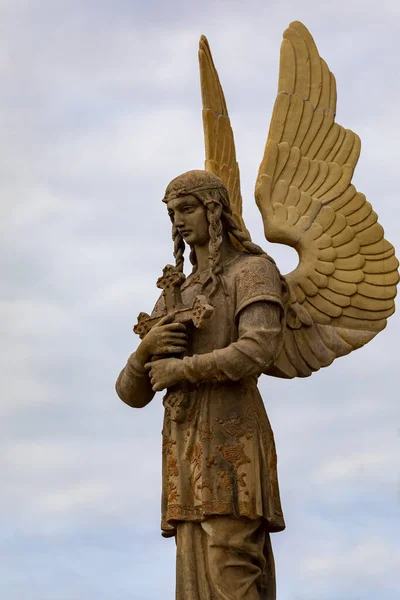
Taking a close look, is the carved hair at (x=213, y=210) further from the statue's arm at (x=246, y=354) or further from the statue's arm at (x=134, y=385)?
the statue's arm at (x=134, y=385)

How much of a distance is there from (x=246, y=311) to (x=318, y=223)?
1.40 meters

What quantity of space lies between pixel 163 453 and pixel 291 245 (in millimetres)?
1987

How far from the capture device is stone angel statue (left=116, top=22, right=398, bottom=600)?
15.7 meters

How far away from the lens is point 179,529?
15.9m

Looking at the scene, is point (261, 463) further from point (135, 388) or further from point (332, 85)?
point (332, 85)

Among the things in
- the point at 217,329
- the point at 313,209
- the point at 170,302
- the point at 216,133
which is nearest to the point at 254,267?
the point at 217,329

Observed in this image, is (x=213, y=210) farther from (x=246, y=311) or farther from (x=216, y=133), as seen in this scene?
(x=216, y=133)

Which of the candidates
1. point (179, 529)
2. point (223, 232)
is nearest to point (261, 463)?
point (179, 529)

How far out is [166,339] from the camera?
1591 centimetres

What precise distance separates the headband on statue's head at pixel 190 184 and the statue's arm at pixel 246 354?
3.24ft

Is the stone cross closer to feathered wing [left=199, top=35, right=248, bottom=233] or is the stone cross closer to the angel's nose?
the angel's nose

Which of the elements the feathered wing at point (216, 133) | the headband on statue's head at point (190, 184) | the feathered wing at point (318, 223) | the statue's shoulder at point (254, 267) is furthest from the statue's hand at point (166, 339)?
the feathered wing at point (216, 133)

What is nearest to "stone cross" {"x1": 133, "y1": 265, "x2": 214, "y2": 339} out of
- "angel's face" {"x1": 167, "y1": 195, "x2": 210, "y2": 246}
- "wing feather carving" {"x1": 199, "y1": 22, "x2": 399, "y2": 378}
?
"angel's face" {"x1": 167, "y1": 195, "x2": 210, "y2": 246}

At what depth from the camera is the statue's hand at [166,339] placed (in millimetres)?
15914
